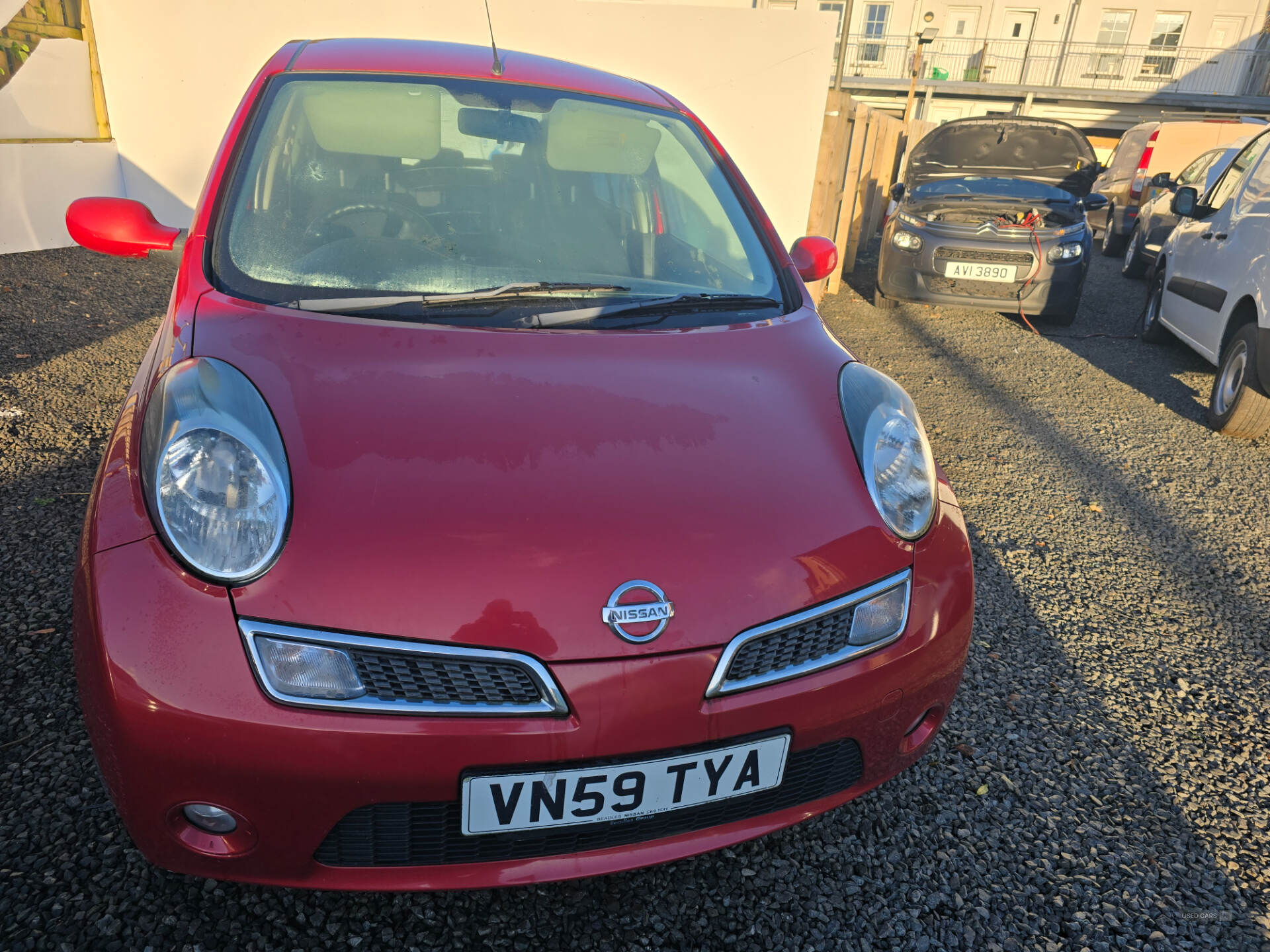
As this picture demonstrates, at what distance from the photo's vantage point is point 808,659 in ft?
4.64

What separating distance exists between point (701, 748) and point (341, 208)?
1521 mm

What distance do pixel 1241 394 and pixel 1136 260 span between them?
617 centimetres

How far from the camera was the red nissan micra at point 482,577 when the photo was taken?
48.6 inches

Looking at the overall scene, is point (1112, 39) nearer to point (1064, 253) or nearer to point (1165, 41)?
point (1165, 41)

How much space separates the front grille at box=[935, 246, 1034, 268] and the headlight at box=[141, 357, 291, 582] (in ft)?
20.9

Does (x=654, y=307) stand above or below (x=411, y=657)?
above

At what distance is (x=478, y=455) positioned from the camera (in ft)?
4.76

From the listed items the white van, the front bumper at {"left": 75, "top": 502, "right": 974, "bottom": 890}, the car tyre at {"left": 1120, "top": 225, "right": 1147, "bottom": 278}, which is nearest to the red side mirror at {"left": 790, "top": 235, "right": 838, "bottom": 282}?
the front bumper at {"left": 75, "top": 502, "right": 974, "bottom": 890}

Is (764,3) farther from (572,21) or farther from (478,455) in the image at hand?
(478,455)

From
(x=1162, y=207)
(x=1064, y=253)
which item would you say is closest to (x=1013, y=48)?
(x=1162, y=207)

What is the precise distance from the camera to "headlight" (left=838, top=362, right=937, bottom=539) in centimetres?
160

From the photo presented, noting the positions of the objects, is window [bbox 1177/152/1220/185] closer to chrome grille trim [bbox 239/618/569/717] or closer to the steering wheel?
the steering wheel

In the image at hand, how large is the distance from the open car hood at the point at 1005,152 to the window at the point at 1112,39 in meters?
22.6

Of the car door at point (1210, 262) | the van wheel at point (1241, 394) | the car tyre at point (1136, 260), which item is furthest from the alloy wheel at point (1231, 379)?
the car tyre at point (1136, 260)
